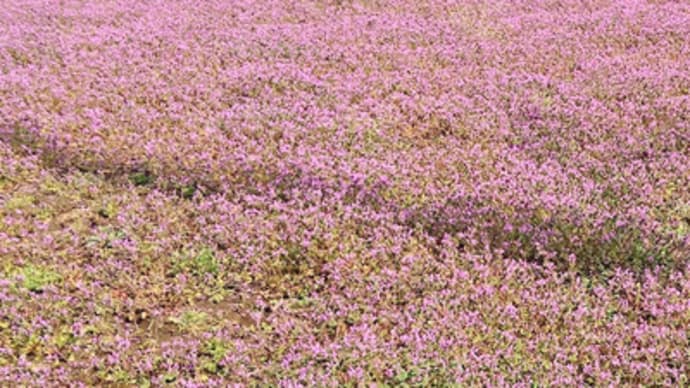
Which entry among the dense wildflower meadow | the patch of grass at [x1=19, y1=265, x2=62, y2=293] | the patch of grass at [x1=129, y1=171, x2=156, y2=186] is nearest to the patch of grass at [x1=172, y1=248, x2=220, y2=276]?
the dense wildflower meadow

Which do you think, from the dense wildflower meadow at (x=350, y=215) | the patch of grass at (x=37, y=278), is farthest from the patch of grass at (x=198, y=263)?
the patch of grass at (x=37, y=278)

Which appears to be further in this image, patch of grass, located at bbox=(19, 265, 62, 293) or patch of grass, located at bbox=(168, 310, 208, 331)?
patch of grass, located at bbox=(19, 265, 62, 293)

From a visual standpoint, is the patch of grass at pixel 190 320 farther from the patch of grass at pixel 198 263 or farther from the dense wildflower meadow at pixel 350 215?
the patch of grass at pixel 198 263

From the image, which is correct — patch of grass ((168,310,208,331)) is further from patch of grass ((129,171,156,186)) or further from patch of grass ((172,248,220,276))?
patch of grass ((129,171,156,186))

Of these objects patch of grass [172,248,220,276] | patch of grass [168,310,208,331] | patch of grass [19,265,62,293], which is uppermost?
patch of grass [172,248,220,276]

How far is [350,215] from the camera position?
7.15 metres

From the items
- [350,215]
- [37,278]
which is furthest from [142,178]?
[350,215]

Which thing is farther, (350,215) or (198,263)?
(350,215)

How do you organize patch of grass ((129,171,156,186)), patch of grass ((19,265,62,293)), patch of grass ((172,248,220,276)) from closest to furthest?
patch of grass ((19,265,62,293)), patch of grass ((172,248,220,276)), patch of grass ((129,171,156,186))

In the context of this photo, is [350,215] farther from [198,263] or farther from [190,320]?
[190,320]

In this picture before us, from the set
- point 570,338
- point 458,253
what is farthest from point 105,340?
point 570,338

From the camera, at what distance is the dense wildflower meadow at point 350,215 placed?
530 cm

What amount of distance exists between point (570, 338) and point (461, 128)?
4599 mm

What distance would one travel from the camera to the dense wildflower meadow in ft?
17.4
